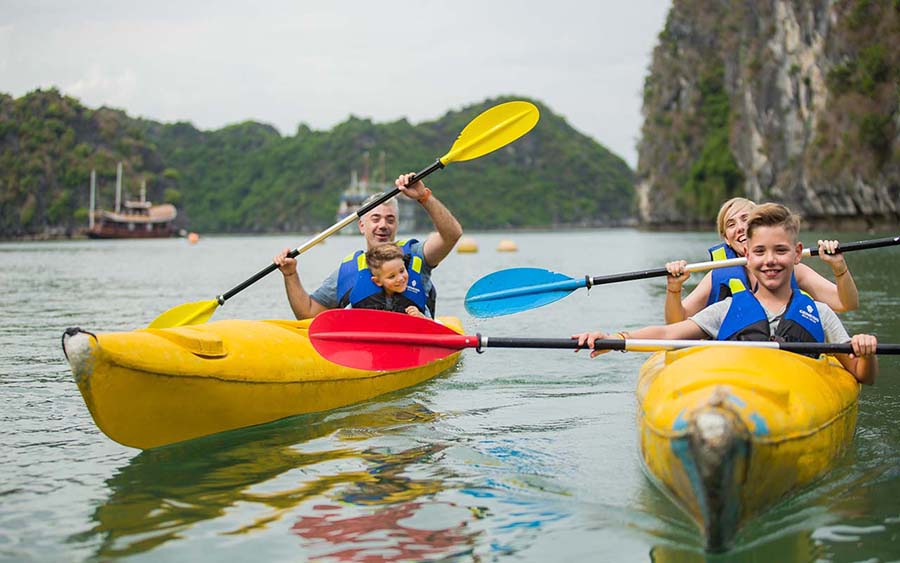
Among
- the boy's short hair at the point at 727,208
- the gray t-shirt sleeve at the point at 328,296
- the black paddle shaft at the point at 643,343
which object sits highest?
the boy's short hair at the point at 727,208

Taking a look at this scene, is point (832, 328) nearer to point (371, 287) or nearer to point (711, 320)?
point (711, 320)

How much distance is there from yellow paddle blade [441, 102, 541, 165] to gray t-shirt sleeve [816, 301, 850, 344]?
117 inches

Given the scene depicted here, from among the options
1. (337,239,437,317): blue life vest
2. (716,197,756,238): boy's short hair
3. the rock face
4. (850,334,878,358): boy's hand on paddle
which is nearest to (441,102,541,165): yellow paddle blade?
(337,239,437,317): blue life vest

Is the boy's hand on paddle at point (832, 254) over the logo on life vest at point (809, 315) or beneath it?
over

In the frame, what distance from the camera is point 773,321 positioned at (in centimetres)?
482

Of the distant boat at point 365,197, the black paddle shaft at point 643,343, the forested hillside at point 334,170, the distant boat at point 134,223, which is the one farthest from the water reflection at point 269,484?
the forested hillside at point 334,170

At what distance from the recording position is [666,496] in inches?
157

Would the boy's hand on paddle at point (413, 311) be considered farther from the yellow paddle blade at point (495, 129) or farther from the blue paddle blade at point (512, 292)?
the yellow paddle blade at point (495, 129)

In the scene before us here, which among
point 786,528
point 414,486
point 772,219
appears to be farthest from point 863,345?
point 414,486

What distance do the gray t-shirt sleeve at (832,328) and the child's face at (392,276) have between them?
284cm

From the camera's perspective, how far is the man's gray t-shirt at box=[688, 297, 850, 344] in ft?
15.8

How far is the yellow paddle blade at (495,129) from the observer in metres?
→ 7.23

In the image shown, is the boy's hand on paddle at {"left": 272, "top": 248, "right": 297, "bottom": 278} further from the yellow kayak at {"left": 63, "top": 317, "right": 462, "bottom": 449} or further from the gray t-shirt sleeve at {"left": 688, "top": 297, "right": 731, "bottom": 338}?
the gray t-shirt sleeve at {"left": 688, "top": 297, "right": 731, "bottom": 338}

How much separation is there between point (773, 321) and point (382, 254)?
2.75m
